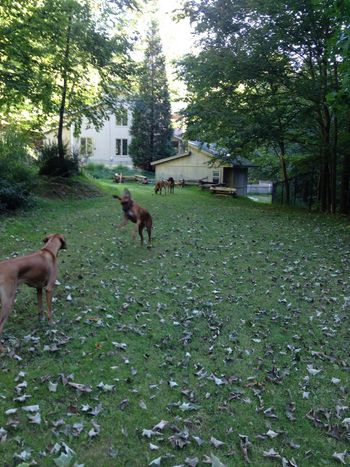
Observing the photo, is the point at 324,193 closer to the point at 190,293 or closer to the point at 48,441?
the point at 190,293

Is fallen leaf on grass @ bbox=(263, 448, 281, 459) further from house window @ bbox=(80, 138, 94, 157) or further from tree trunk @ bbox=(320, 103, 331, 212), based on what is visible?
house window @ bbox=(80, 138, 94, 157)

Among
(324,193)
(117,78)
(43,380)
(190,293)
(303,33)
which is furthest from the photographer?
(117,78)

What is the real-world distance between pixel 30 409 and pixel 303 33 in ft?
60.1

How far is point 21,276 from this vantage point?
199 inches

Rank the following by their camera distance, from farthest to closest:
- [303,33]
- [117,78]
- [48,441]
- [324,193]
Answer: [117,78] → [324,193] → [303,33] → [48,441]

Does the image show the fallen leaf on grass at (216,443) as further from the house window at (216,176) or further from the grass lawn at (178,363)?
the house window at (216,176)

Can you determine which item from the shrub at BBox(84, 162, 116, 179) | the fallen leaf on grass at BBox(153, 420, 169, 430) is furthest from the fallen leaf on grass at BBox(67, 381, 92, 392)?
the shrub at BBox(84, 162, 116, 179)

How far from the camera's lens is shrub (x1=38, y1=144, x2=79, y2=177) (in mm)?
21031

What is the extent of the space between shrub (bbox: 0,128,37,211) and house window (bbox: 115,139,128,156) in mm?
34435

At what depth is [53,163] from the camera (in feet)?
69.0

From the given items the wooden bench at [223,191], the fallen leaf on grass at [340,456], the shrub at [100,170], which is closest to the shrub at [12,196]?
the fallen leaf on grass at [340,456]

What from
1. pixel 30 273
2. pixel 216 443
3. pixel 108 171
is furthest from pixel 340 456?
pixel 108 171

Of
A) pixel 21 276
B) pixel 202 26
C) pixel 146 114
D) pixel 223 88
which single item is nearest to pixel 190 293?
pixel 21 276

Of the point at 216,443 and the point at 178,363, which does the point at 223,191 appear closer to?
the point at 178,363
